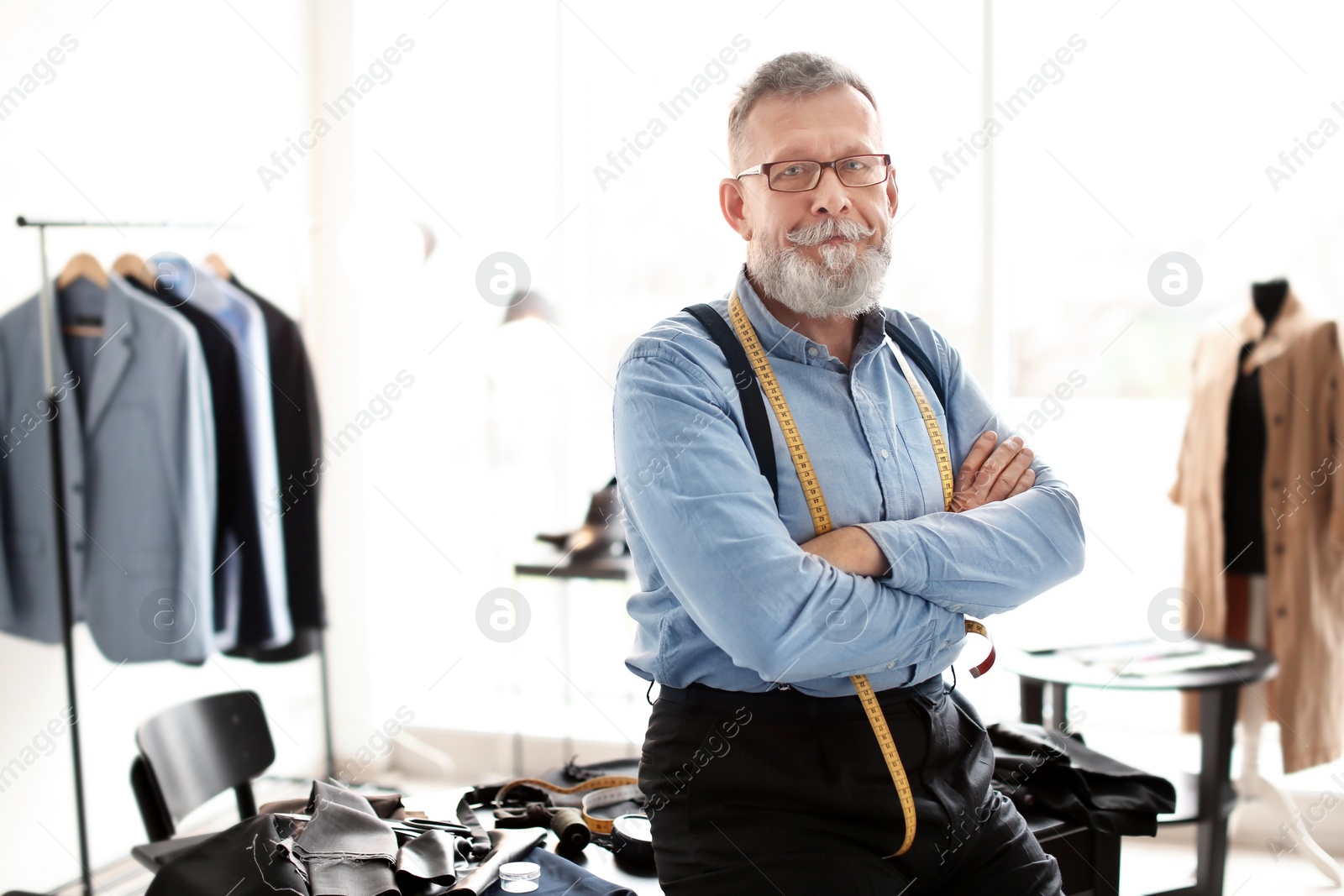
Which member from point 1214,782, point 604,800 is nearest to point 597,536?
point 604,800

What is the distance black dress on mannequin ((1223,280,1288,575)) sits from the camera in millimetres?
3510

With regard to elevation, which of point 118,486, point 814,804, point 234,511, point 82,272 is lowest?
point 814,804

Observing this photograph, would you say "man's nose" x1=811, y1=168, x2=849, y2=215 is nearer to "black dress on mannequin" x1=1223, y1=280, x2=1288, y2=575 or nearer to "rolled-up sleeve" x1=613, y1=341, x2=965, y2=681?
"rolled-up sleeve" x1=613, y1=341, x2=965, y2=681

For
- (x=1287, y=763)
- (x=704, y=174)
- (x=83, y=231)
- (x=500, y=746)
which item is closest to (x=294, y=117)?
(x=83, y=231)

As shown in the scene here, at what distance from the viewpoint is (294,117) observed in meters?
4.27

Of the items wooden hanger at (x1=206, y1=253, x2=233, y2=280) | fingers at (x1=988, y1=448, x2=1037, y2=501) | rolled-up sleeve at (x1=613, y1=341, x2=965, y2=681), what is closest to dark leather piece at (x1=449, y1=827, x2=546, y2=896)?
rolled-up sleeve at (x1=613, y1=341, x2=965, y2=681)

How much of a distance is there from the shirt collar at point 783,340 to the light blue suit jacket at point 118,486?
223 centimetres

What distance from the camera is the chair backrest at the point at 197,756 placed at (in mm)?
2340

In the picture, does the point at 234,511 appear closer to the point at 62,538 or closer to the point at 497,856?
the point at 62,538

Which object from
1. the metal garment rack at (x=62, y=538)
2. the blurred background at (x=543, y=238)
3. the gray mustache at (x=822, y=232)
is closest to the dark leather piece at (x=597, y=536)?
the blurred background at (x=543, y=238)

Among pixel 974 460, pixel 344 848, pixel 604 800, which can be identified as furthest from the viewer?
pixel 604 800

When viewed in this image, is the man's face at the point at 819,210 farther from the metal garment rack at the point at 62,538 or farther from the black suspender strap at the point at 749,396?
the metal garment rack at the point at 62,538

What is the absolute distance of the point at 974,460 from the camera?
1.81 metres

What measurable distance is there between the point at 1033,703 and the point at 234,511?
2582mm
